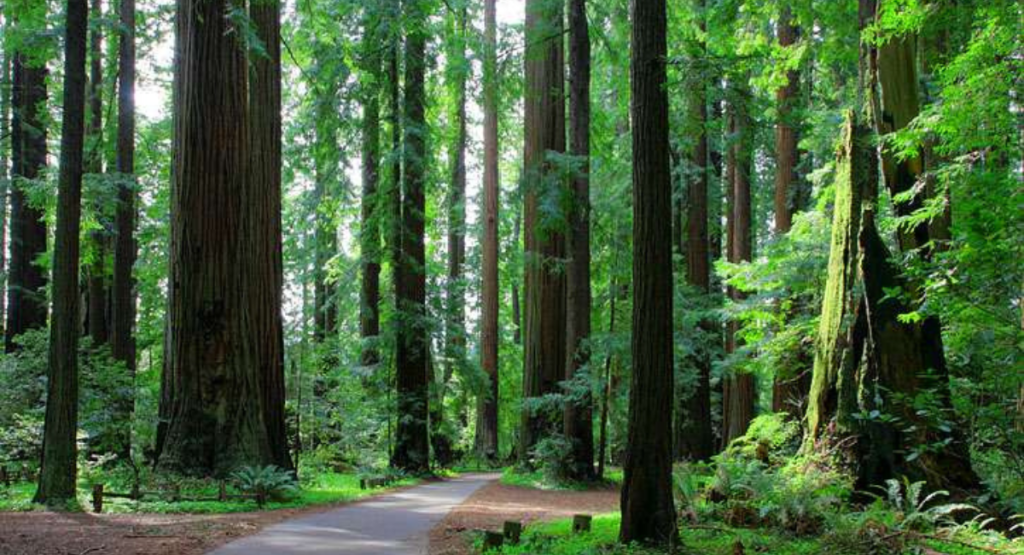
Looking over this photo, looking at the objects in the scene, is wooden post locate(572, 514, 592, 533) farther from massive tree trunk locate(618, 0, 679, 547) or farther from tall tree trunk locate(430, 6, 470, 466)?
tall tree trunk locate(430, 6, 470, 466)

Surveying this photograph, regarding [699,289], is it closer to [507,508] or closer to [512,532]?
[507,508]

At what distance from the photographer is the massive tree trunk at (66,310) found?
990 centimetres

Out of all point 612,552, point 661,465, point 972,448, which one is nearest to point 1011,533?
point 972,448

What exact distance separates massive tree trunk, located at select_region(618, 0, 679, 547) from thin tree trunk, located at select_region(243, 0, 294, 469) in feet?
23.6

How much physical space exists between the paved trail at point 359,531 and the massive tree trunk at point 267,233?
2383 mm

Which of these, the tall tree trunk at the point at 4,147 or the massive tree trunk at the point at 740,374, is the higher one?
the tall tree trunk at the point at 4,147

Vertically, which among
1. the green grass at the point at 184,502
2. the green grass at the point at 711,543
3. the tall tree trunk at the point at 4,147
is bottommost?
the green grass at the point at 184,502

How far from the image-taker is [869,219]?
10.1 meters

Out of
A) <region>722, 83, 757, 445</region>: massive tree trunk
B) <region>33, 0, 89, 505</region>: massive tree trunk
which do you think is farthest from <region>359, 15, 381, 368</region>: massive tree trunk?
<region>722, 83, 757, 445</region>: massive tree trunk

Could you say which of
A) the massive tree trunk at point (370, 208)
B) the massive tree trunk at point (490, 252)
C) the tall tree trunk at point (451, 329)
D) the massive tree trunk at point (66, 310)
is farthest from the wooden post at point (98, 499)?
the massive tree trunk at point (490, 252)

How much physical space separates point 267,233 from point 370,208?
23.9ft

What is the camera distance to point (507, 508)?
39.7 feet

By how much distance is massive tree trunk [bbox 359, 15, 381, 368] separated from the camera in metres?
17.6

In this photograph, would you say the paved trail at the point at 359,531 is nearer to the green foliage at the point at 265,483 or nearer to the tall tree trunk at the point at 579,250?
the green foliage at the point at 265,483
